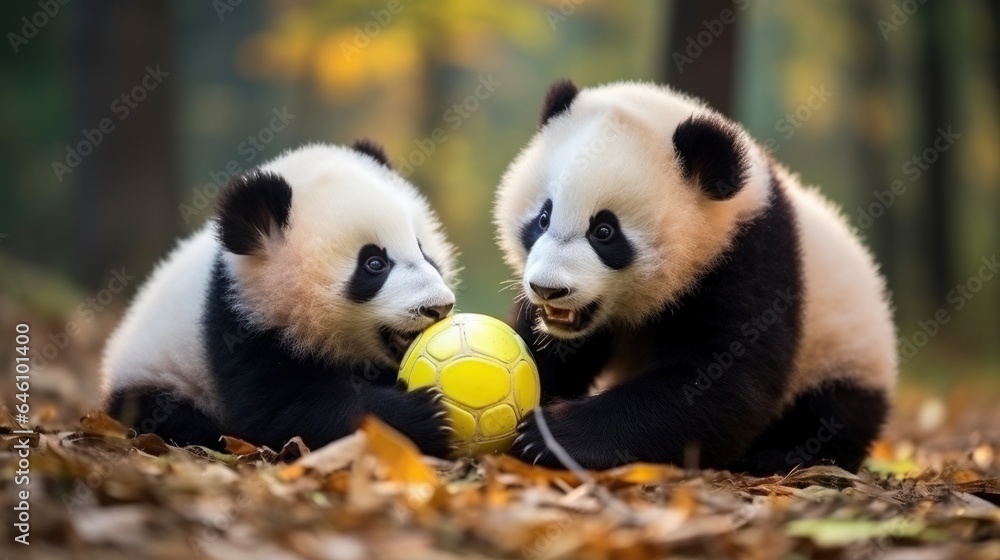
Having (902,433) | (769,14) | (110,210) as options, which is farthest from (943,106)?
(110,210)

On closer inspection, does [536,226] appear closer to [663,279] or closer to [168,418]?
[663,279]

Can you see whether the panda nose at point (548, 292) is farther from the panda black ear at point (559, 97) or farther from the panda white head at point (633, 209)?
the panda black ear at point (559, 97)

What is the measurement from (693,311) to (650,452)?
2.56 ft

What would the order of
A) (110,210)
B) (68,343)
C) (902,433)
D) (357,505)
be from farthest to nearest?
(110,210)
(68,343)
(902,433)
(357,505)

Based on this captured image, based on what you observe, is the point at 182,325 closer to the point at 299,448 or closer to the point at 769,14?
the point at 299,448

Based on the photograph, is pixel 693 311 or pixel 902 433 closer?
pixel 693 311

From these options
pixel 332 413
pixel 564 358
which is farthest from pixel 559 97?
pixel 332 413

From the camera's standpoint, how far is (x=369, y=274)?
197 inches

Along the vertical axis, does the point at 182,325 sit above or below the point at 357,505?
above

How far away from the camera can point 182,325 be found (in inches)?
215

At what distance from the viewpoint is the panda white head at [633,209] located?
4848 mm

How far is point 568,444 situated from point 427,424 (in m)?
0.67

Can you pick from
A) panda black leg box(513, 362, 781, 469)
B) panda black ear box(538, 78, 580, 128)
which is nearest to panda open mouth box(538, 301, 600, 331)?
panda black leg box(513, 362, 781, 469)

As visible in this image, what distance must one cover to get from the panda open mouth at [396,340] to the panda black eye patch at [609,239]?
102 centimetres
